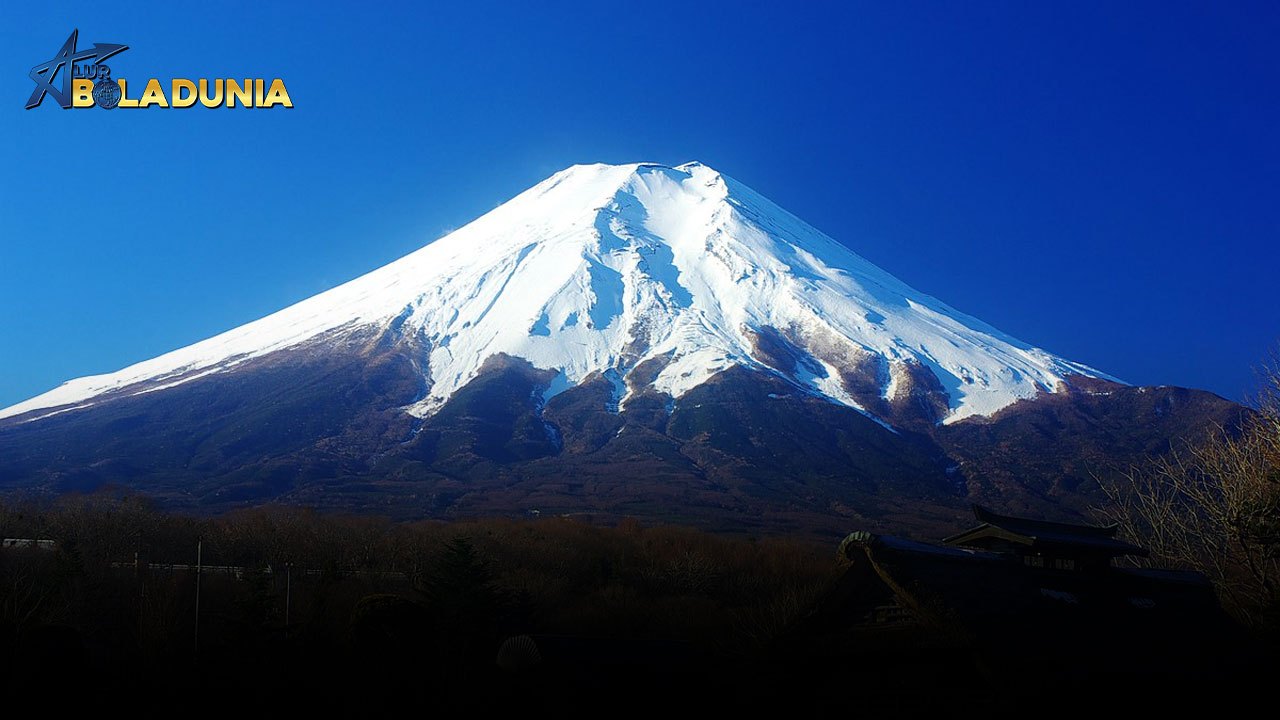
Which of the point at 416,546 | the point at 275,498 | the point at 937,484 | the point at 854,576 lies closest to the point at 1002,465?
the point at 937,484

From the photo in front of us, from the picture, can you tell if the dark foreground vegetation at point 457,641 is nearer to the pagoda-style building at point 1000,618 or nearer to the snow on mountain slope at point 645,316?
the pagoda-style building at point 1000,618

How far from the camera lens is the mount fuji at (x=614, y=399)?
83.9 meters

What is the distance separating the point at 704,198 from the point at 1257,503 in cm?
16302

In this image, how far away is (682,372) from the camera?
118m

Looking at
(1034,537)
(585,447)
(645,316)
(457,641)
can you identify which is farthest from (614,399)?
(1034,537)

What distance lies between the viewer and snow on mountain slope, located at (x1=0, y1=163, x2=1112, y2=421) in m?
122

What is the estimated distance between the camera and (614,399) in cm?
11400

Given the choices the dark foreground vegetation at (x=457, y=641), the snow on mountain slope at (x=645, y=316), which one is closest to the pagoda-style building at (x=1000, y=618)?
the dark foreground vegetation at (x=457, y=641)

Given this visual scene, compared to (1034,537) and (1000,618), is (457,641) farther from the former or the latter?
(1000,618)

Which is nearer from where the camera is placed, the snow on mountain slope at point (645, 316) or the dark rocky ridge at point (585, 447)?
the dark rocky ridge at point (585, 447)

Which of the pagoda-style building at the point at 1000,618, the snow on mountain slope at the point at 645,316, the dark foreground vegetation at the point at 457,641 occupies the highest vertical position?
the snow on mountain slope at the point at 645,316

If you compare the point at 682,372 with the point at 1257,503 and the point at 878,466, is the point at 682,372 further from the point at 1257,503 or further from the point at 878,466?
the point at 1257,503

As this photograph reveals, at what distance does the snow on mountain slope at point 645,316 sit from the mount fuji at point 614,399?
484 millimetres

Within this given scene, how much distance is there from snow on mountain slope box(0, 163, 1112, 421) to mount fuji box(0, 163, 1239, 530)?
0.48 m
